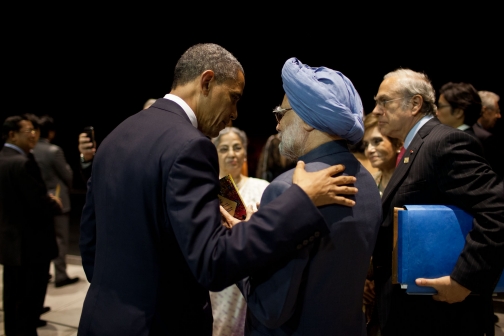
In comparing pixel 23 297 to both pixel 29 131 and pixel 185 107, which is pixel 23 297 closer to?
pixel 29 131

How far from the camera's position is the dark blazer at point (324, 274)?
→ 3.79 ft

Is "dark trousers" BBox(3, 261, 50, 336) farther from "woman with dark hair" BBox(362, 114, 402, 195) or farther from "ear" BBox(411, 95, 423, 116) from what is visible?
"ear" BBox(411, 95, 423, 116)

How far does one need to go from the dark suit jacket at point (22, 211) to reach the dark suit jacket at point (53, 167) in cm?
143

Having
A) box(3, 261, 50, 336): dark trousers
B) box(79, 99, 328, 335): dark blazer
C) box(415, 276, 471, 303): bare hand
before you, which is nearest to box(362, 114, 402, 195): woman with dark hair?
box(415, 276, 471, 303): bare hand

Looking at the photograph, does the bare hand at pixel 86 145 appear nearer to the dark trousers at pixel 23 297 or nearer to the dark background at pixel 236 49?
the dark trousers at pixel 23 297

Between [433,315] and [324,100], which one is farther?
[433,315]

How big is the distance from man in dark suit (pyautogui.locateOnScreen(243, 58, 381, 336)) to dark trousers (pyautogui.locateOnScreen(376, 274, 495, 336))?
63 cm

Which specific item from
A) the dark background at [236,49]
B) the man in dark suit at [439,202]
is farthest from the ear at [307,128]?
the dark background at [236,49]

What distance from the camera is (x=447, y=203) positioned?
178cm

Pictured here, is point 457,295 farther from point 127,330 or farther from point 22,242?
point 22,242

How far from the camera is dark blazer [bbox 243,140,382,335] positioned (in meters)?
1.15

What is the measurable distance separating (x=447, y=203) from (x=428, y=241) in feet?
0.86

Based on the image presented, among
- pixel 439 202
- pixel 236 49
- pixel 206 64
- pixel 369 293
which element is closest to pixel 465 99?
pixel 439 202

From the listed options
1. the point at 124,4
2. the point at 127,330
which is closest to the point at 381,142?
the point at 127,330
